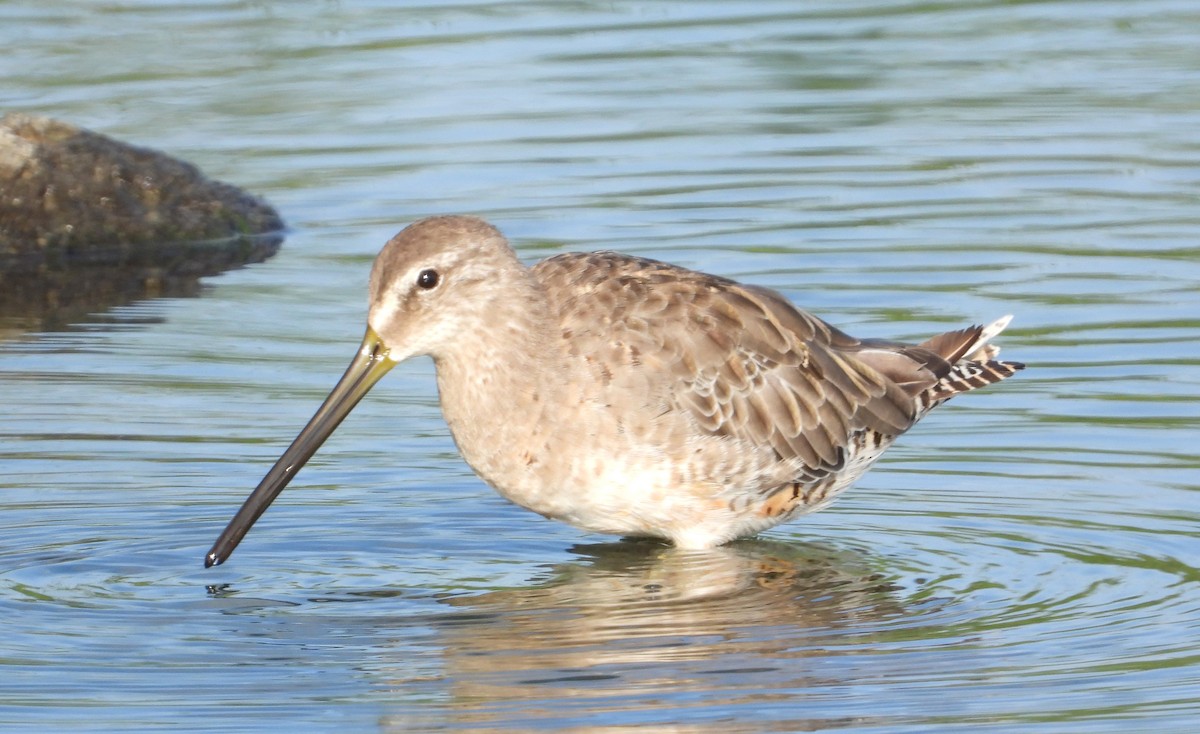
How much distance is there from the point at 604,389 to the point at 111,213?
5.21 metres

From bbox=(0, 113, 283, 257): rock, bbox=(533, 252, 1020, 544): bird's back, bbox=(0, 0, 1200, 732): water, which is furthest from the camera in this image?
bbox=(0, 113, 283, 257): rock

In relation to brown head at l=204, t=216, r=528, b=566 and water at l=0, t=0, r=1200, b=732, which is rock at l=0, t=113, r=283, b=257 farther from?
brown head at l=204, t=216, r=528, b=566

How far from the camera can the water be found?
5.77 m

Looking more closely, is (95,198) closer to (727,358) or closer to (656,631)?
(727,358)

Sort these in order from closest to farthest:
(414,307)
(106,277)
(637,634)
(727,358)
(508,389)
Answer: (637,634) < (414,307) < (508,389) < (727,358) < (106,277)

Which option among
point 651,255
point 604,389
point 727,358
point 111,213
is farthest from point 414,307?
point 111,213

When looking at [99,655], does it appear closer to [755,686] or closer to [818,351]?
[755,686]

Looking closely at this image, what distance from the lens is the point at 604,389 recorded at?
6824 mm

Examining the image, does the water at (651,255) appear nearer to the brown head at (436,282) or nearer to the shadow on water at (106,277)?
the shadow on water at (106,277)

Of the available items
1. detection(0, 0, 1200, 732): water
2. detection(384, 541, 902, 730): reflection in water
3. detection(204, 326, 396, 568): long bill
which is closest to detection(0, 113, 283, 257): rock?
detection(0, 0, 1200, 732): water

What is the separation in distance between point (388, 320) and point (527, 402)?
0.48 metres

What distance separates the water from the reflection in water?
0.7 inches

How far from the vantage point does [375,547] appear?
6965 mm

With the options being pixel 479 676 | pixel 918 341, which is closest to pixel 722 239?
pixel 918 341
